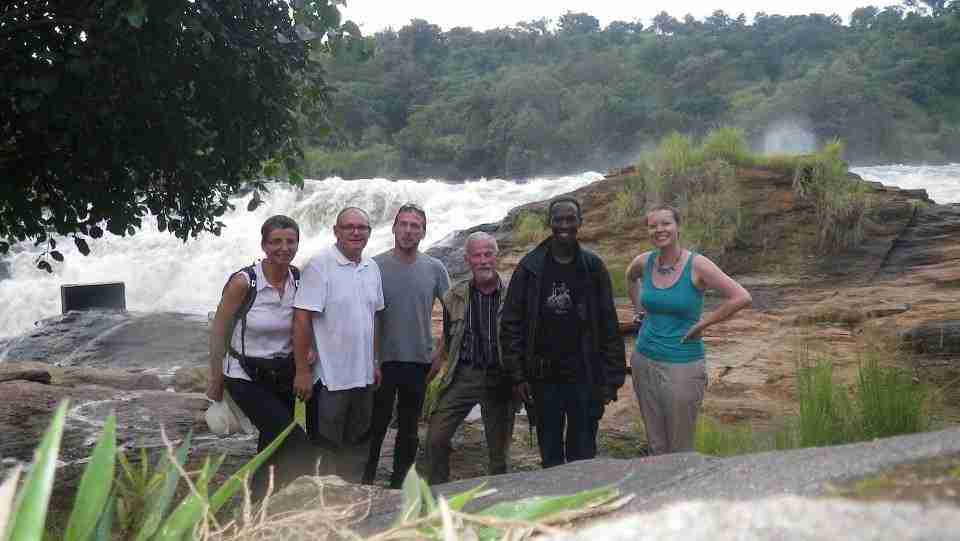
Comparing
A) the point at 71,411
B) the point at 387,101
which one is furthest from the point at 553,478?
the point at 387,101

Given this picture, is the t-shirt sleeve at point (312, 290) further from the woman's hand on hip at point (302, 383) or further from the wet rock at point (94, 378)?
the wet rock at point (94, 378)

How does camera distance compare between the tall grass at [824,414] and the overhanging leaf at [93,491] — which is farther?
the tall grass at [824,414]

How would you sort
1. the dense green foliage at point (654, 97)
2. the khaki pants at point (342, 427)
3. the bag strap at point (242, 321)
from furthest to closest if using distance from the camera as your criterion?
the dense green foliage at point (654, 97)
the khaki pants at point (342, 427)
the bag strap at point (242, 321)

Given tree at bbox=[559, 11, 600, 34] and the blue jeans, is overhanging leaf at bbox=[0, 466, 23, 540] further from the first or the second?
tree at bbox=[559, 11, 600, 34]

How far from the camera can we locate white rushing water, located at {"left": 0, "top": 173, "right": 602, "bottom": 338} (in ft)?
63.0

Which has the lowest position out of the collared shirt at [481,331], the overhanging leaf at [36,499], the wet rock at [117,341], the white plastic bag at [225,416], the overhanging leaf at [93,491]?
the wet rock at [117,341]

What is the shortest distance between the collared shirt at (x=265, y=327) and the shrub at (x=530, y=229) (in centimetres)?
780

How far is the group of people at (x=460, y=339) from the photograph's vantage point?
4359 mm

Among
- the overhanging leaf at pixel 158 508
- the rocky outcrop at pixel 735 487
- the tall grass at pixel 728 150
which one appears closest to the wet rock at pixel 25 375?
the rocky outcrop at pixel 735 487

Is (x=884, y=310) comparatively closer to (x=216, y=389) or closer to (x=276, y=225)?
(x=276, y=225)

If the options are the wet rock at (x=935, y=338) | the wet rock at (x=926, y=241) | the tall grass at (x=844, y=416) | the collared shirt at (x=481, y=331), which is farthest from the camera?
the wet rock at (x=926, y=241)

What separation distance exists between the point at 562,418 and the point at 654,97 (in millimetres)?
44225

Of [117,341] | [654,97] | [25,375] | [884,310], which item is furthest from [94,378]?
[654,97]

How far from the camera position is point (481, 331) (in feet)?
16.2
